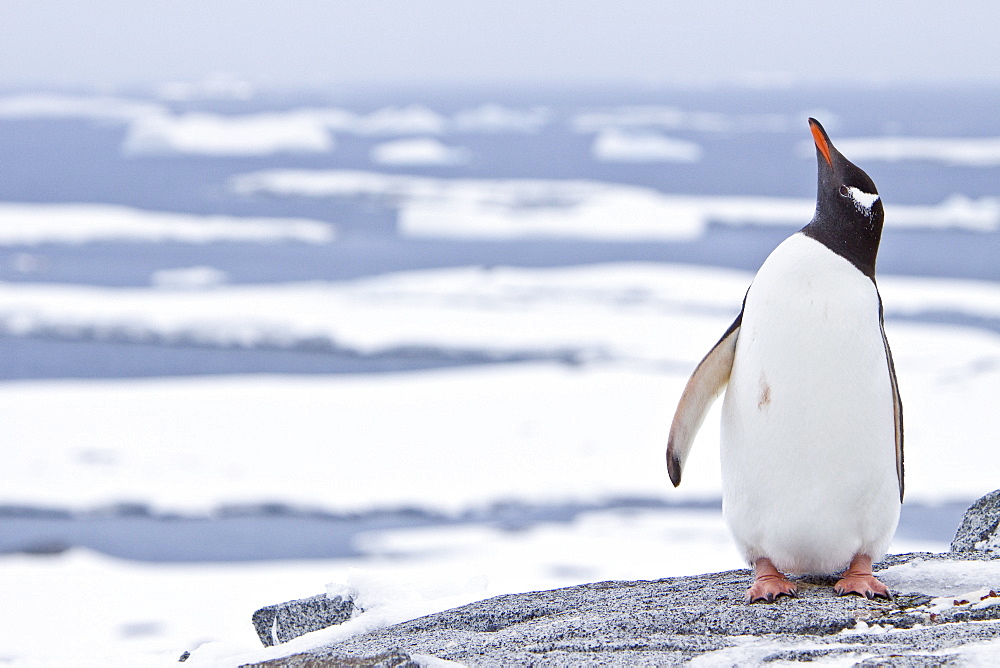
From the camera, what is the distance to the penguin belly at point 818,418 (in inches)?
71.1

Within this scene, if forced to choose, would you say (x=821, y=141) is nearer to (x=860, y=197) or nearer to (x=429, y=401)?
(x=860, y=197)

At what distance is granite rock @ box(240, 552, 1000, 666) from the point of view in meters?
1.54

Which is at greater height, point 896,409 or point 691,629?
point 896,409

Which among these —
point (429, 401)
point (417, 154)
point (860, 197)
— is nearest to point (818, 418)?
point (860, 197)

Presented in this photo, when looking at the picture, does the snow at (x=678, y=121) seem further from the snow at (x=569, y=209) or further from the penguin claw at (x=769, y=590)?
the penguin claw at (x=769, y=590)

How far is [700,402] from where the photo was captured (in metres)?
2.03

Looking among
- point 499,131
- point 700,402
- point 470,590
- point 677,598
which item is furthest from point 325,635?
point 499,131

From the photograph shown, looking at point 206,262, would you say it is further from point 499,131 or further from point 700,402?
point 499,131

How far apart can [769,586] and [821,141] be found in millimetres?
787

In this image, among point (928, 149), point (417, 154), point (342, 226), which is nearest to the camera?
point (342, 226)

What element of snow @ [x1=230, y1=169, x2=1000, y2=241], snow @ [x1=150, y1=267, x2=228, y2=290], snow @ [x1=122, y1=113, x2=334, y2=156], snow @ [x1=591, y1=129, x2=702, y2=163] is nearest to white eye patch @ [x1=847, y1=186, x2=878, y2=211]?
snow @ [x1=150, y1=267, x2=228, y2=290]

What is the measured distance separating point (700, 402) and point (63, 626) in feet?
8.89

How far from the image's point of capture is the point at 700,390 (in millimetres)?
2012

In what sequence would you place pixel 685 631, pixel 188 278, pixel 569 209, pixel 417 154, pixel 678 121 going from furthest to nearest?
pixel 678 121 < pixel 417 154 < pixel 569 209 < pixel 188 278 < pixel 685 631
